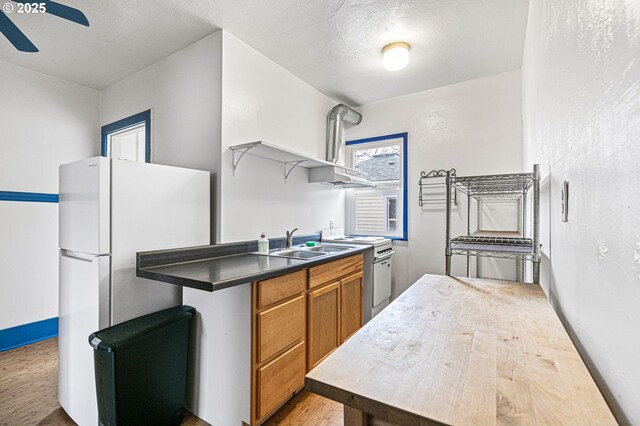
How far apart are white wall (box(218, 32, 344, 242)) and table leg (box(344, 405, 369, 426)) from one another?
1.84 meters

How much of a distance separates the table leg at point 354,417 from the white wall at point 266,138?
184 cm

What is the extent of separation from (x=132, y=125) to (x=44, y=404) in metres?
2.42

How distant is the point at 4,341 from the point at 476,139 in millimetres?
5054

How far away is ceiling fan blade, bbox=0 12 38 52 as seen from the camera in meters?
2.24

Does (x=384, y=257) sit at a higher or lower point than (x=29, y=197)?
lower

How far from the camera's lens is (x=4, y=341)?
275cm

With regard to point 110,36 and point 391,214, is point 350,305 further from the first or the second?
point 110,36

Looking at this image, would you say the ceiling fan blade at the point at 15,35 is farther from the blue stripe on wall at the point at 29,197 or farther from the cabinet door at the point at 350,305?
the cabinet door at the point at 350,305

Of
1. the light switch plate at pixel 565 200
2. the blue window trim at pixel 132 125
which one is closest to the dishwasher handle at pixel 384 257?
the light switch plate at pixel 565 200

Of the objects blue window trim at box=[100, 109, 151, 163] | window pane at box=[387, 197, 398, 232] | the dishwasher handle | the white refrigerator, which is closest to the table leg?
the white refrigerator

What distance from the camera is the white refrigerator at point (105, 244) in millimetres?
1690

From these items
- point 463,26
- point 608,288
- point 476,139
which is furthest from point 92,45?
point 476,139

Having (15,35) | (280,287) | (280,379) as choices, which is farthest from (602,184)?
(15,35)

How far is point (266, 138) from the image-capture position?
274 centimetres
